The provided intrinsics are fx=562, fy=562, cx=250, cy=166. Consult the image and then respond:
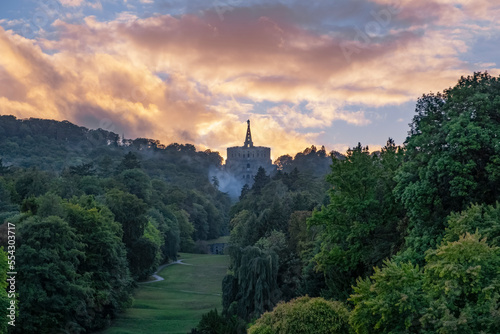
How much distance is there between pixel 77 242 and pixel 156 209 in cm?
4351

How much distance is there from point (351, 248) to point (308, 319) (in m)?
9.63

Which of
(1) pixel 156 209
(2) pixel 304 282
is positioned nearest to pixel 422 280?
(2) pixel 304 282

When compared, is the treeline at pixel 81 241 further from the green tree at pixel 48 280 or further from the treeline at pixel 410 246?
the treeline at pixel 410 246

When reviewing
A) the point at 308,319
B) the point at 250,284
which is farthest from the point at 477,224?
the point at 250,284

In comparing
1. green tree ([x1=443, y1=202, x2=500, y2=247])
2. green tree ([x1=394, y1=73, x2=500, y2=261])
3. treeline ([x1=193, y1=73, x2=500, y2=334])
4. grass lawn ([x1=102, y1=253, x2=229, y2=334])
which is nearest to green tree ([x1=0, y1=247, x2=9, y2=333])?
treeline ([x1=193, y1=73, x2=500, y2=334])

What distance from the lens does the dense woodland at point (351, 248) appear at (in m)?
17.8

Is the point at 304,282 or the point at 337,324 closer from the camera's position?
the point at 337,324

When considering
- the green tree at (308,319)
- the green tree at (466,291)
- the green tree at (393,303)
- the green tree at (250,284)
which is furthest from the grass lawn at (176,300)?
the green tree at (466,291)

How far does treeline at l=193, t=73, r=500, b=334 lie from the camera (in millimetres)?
17109

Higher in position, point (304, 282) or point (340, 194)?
point (340, 194)

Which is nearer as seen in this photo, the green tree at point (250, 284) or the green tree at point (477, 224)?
the green tree at point (477, 224)

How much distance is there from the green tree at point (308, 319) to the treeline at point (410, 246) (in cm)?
4

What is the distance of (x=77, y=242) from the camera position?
1544 inches

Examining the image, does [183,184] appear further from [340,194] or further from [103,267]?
[340,194]
